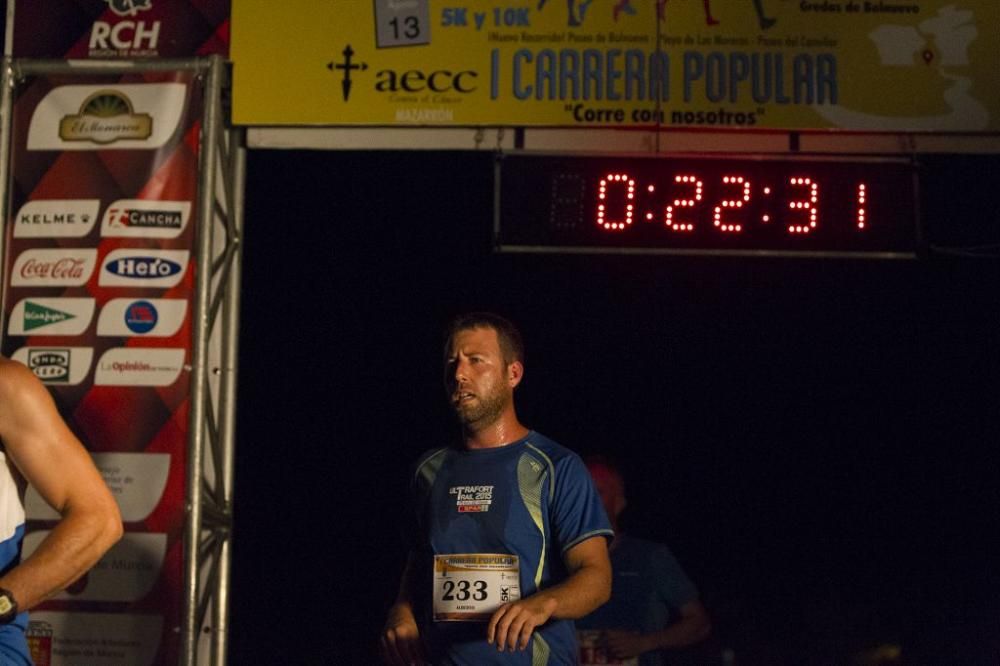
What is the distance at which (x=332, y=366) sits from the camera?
29.4 feet

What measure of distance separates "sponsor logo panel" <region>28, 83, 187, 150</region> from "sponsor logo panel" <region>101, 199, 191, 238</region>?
0.24m

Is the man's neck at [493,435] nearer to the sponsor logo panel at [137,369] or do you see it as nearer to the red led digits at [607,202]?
the red led digits at [607,202]

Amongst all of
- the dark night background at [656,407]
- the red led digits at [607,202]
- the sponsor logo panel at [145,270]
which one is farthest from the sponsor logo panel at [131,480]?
the dark night background at [656,407]

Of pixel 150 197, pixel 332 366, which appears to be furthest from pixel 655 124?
pixel 332 366

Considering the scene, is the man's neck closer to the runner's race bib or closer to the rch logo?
the runner's race bib

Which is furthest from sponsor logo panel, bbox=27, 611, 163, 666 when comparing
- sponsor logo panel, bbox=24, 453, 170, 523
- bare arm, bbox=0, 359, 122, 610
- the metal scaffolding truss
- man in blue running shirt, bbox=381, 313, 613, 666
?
bare arm, bbox=0, 359, 122, 610

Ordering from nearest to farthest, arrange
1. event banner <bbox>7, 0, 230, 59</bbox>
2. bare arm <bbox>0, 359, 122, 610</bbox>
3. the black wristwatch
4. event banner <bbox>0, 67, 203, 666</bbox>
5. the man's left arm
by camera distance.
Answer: the black wristwatch < bare arm <bbox>0, 359, 122, 610</bbox> < the man's left arm < event banner <bbox>0, 67, 203, 666</bbox> < event banner <bbox>7, 0, 230, 59</bbox>

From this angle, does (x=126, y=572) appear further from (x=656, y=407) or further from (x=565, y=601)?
(x=656, y=407)

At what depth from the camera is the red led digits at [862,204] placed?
16.6 ft

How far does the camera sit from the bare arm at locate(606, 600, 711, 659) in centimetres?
518

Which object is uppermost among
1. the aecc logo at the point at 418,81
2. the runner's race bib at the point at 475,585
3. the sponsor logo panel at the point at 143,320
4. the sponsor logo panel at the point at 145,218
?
the aecc logo at the point at 418,81

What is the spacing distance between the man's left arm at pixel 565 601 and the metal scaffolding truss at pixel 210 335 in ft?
6.07

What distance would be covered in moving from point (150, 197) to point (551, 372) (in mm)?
4046

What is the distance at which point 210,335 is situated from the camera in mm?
5117
